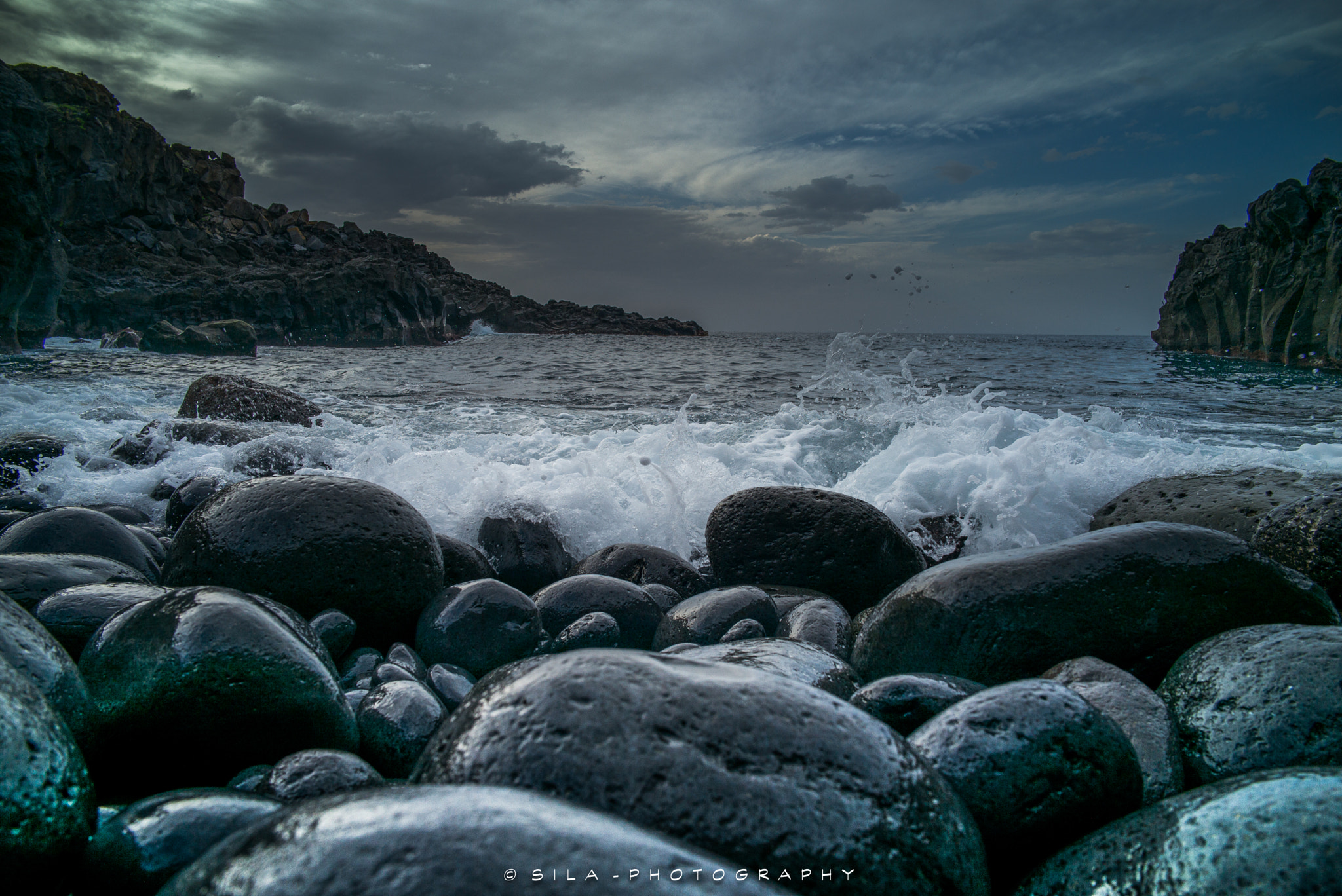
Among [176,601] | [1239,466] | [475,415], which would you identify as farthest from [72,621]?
[475,415]

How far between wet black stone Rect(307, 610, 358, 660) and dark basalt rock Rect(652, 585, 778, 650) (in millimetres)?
1532

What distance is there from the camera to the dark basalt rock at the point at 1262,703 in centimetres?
195

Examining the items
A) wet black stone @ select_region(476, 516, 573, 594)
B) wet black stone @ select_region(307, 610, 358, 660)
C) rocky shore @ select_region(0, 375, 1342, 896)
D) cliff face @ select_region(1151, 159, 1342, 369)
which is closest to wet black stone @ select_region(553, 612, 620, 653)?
rocky shore @ select_region(0, 375, 1342, 896)

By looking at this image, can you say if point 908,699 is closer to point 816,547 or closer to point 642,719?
point 642,719

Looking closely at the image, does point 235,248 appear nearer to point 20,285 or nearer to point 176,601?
point 20,285

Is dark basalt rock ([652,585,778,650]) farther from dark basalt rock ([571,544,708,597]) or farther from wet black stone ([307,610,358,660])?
wet black stone ([307,610,358,660])

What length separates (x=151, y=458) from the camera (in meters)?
7.68

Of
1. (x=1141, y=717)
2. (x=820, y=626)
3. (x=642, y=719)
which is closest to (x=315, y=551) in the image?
(x=820, y=626)

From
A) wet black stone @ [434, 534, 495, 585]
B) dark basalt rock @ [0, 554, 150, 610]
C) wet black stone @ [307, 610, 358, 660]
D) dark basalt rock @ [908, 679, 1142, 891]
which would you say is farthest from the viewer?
wet black stone @ [434, 534, 495, 585]

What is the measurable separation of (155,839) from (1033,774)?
6.38 ft

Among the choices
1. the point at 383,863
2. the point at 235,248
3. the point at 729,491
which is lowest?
the point at 729,491

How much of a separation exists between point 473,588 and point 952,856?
269 cm

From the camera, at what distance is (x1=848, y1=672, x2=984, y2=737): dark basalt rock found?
6.85 feet

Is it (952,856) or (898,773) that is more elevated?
(898,773)
